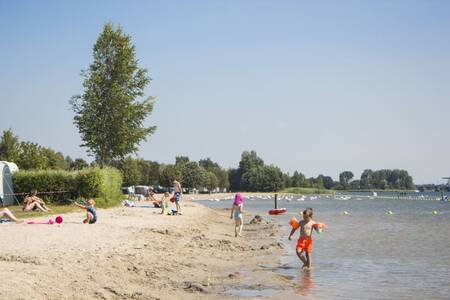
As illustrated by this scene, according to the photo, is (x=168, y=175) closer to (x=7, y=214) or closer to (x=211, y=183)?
(x=211, y=183)

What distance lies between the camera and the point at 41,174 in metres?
35.1

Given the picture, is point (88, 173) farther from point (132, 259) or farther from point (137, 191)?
point (137, 191)

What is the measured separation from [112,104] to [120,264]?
29.9 m

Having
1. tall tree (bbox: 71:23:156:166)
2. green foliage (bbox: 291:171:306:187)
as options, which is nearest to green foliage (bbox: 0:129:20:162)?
tall tree (bbox: 71:23:156:166)

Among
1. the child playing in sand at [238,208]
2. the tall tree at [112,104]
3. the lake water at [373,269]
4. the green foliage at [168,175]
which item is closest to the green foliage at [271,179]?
the green foliage at [168,175]

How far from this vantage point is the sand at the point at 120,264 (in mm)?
10742

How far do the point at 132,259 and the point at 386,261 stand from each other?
34.4ft

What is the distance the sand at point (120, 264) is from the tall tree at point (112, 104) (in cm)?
2082

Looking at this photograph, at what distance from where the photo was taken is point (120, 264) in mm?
13750

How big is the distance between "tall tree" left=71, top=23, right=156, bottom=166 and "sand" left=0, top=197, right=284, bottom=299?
2082cm

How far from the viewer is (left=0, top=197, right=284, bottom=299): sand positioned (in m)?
10.7

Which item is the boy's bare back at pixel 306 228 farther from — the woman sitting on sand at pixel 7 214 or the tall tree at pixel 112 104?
the tall tree at pixel 112 104

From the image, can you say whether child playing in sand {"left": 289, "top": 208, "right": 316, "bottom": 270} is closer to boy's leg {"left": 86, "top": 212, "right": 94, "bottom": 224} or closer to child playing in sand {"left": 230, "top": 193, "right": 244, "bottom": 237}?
child playing in sand {"left": 230, "top": 193, "right": 244, "bottom": 237}

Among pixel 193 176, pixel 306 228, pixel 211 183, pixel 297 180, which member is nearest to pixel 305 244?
pixel 306 228
